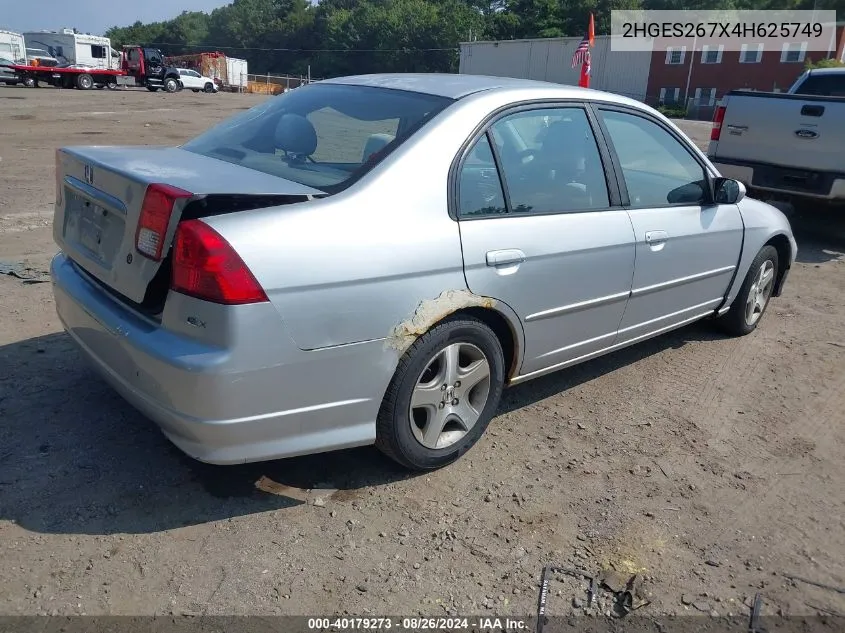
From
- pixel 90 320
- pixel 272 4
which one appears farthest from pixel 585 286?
pixel 272 4

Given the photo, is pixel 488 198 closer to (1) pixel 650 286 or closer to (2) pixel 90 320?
(1) pixel 650 286

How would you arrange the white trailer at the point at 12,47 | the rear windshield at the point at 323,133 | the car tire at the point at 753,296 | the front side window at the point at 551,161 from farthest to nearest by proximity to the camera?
the white trailer at the point at 12,47 < the car tire at the point at 753,296 < the front side window at the point at 551,161 < the rear windshield at the point at 323,133

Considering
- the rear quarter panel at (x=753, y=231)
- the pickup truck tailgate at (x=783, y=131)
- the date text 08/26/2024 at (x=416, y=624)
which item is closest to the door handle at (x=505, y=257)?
the date text 08/26/2024 at (x=416, y=624)

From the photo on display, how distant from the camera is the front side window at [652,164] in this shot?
3830 mm

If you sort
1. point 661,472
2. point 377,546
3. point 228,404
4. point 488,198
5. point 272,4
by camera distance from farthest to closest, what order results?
point 272,4
point 661,472
point 488,198
point 377,546
point 228,404

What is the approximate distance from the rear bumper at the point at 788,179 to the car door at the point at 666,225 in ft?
12.5

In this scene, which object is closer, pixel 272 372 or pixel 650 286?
pixel 272 372

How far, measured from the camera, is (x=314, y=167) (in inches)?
121

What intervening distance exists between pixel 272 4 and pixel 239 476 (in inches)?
4743

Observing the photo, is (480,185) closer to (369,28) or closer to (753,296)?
(753,296)

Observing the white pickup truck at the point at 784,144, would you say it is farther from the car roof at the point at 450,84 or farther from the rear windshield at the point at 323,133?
the rear windshield at the point at 323,133

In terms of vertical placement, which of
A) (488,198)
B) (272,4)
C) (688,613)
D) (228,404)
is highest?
(272,4)

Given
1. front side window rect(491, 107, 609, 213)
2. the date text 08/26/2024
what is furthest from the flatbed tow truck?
the date text 08/26/2024

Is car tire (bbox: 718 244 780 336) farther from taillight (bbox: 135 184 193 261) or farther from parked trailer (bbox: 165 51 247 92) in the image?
parked trailer (bbox: 165 51 247 92)
